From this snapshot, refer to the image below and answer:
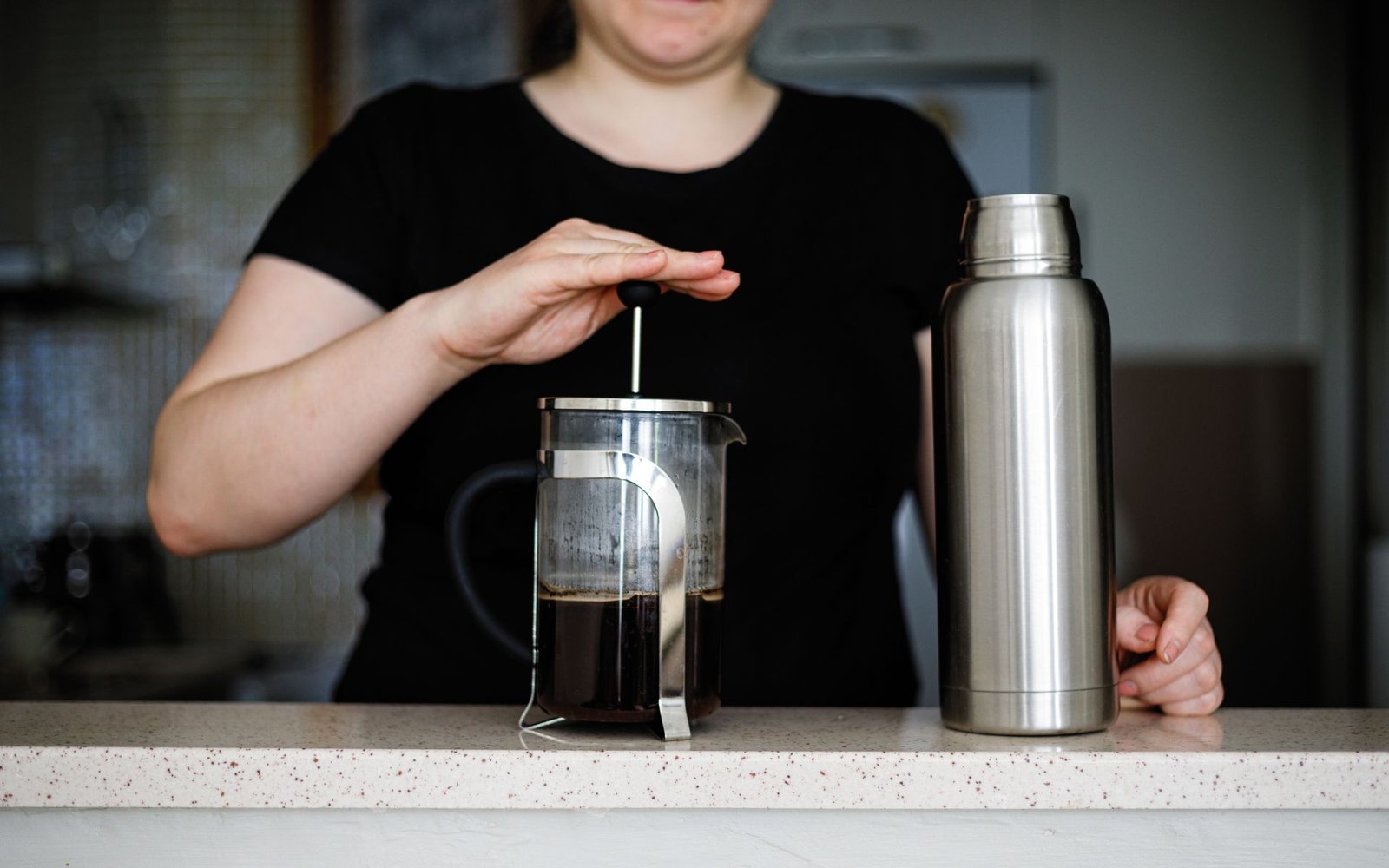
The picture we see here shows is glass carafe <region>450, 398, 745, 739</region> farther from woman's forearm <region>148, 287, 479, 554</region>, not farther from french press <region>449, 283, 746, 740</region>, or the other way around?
woman's forearm <region>148, 287, 479, 554</region>

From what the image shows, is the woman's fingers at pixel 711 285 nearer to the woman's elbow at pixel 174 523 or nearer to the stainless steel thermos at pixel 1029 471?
the stainless steel thermos at pixel 1029 471

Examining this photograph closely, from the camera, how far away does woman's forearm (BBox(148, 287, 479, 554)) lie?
86 centimetres

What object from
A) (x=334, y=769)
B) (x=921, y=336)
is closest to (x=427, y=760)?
(x=334, y=769)

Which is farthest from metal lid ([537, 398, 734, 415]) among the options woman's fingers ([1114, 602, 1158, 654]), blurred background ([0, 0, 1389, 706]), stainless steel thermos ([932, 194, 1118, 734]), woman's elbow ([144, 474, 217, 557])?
blurred background ([0, 0, 1389, 706])

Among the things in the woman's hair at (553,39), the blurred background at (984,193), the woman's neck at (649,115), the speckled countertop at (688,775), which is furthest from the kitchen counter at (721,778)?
the blurred background at (984,193)

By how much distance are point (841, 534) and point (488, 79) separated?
1.97 meters

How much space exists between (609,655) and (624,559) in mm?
52

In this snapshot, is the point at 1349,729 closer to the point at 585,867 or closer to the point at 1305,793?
the point at 1305,793

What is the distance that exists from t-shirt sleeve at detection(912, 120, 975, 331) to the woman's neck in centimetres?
17

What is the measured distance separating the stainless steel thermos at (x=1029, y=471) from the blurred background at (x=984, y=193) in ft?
7.24

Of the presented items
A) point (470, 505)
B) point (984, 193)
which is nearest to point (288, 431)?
point (470, 505)

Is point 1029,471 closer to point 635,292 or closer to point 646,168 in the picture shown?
point 635,292

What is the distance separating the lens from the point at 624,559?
704 mm

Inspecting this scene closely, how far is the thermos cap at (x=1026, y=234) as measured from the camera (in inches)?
27.5
